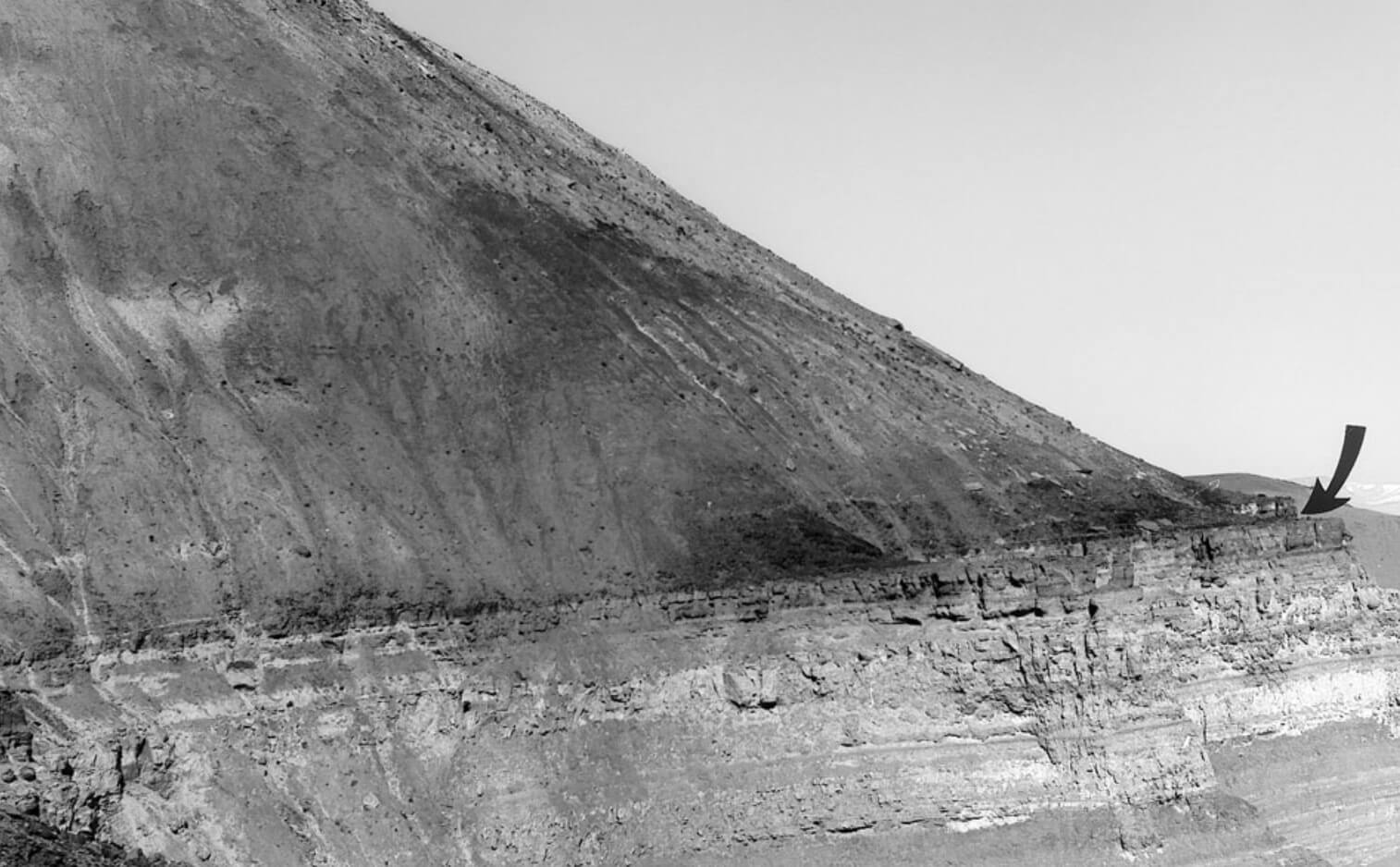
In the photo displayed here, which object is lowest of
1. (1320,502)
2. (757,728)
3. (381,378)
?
(757,728)

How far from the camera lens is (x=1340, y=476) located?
1977 inches

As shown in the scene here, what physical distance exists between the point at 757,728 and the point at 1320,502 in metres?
26.2

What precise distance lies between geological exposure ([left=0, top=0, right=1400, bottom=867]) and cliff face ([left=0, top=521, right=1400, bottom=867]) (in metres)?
0.08

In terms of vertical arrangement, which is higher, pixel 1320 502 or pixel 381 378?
pixel 381 378

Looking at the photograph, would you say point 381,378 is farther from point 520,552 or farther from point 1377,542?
point 1377,542

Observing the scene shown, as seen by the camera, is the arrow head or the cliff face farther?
the arrow head

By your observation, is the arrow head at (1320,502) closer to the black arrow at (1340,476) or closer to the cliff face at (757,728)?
the black arrow at (1340,476)

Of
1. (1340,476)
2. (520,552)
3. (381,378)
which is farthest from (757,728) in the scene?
(1340,476)

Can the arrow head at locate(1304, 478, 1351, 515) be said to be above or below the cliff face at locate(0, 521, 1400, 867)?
above

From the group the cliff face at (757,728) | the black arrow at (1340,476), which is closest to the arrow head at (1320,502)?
the black arrow at (1340,476)

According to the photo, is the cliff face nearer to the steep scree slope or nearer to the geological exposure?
the geological exposure

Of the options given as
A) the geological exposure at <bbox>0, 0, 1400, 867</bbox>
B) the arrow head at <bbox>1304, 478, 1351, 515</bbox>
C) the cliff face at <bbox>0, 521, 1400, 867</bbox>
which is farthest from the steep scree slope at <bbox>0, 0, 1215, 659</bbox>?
the arrow head at <bbox>1304, 478, 1351, 515</bbox>

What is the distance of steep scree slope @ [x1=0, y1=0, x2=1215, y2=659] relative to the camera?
121 ft

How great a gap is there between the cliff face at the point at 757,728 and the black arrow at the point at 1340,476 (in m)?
5.80
